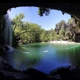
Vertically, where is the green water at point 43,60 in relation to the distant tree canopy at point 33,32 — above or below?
below

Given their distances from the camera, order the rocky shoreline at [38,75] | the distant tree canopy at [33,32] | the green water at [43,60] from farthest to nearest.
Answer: the distant tree canopy at [33,32] < the green water at [43,60] < the rocky shoreline at [38,75]

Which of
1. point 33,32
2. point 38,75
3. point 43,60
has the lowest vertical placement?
point 43,60

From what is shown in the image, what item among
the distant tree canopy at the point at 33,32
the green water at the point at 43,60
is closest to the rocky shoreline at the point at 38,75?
the green water at the point at 43,60

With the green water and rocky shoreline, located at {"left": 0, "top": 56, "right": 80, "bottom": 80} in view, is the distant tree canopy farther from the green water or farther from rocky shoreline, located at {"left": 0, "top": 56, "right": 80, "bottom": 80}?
rocky shoreline, located at {"left": 0, "top": 56, "right": 80, "bottom": 80}

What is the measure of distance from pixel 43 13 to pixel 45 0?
20.8 m

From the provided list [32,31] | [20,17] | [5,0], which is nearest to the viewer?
[5,0]

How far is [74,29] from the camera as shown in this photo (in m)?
49.8

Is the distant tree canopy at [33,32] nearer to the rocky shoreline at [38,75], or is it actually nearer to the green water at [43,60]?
the green water at [43,60]

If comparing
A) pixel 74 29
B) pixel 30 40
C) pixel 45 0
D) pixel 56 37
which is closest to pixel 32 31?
pixel 30 40

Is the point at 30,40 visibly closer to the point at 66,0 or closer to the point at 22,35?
the point at 22,35

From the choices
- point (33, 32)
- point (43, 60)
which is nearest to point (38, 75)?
point (43, 60)

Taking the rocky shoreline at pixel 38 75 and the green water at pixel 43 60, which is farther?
the green water at pixel 43 60

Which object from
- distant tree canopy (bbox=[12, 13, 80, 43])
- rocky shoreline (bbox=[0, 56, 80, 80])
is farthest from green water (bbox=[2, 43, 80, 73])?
distant tree canopy (bbox=[12, 13, 80, 43])

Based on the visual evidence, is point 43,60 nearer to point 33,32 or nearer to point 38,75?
point 38,75
